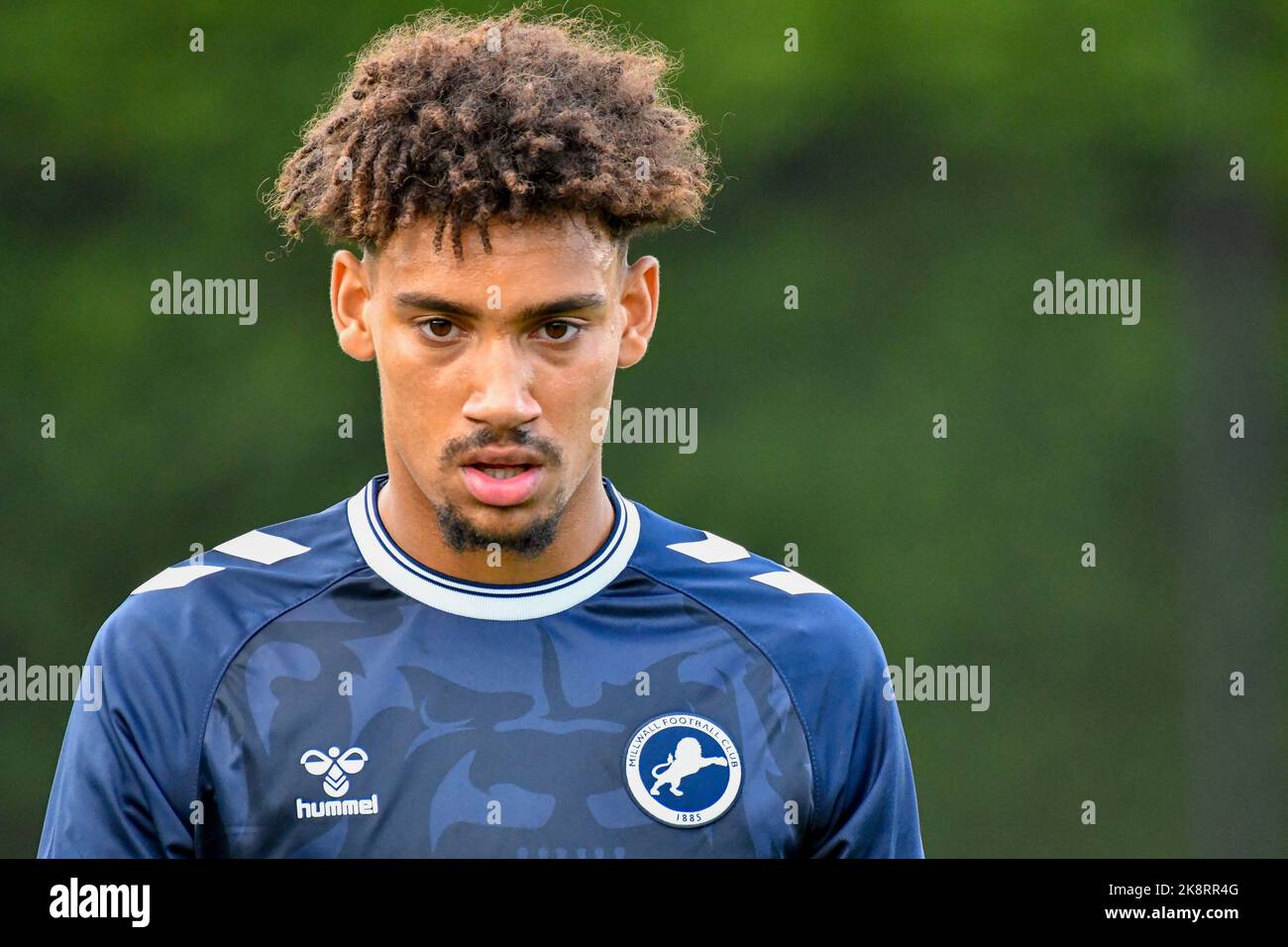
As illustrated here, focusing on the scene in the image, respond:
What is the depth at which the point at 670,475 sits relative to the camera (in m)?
6.92

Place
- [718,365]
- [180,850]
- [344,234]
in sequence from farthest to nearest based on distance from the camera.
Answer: [718,365], [344,234], [180,850]

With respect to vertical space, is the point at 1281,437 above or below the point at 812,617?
above

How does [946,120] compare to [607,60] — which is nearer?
[607,60]

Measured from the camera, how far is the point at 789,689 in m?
3.04

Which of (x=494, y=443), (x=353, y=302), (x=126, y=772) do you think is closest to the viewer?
(x=126, y=772)

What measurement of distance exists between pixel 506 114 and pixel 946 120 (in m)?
4.52

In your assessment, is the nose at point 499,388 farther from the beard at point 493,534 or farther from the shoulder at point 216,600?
the shoulder at point 216,600

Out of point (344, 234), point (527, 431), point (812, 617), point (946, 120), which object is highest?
point (946, 120)

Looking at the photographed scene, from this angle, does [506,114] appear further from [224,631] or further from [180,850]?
[180,850]

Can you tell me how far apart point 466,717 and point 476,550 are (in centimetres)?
28

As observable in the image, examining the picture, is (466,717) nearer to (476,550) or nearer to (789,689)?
(476,550)

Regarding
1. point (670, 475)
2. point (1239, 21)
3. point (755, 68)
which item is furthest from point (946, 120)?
point (670, 475)

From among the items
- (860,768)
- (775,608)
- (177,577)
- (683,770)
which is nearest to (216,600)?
(177,577)

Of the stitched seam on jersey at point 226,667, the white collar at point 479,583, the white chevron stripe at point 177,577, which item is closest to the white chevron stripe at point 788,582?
the white collar at point 479,583
